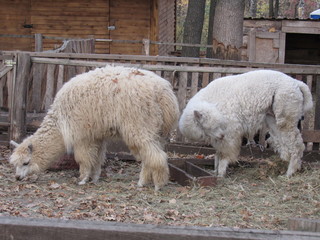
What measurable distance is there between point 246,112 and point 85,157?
2.49 m


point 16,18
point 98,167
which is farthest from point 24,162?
point 16,18

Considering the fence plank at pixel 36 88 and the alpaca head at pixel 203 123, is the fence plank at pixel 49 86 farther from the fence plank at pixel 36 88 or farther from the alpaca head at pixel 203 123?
the alpaca head at pixel 203 123

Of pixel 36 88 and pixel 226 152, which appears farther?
pixel 36 88

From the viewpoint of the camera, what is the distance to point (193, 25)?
19.2m

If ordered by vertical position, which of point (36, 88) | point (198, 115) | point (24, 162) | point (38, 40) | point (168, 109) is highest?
point (38, 40)

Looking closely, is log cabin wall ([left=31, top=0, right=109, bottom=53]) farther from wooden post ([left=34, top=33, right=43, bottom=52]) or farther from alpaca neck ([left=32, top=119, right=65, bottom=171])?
alpaca neck ([left=32, top=119, right=65, bottom=171])

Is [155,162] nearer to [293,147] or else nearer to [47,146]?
[47,146]

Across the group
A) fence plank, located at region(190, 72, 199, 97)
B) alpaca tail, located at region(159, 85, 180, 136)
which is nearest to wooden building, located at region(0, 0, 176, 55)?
fence plank, located at region(190, 72, 199, 97)

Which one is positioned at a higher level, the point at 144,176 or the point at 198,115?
the point at 198,115

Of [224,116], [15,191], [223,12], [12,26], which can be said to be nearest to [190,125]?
[224,116]

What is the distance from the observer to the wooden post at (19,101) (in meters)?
8.91

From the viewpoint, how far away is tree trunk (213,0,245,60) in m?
11.8

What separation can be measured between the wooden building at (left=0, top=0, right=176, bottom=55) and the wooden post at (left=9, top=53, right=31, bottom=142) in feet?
44.7

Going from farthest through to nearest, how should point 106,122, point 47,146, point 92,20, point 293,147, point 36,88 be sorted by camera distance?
point 92,20 < point 36,88 < point 293,147 < point 47,146 < point 106,122
